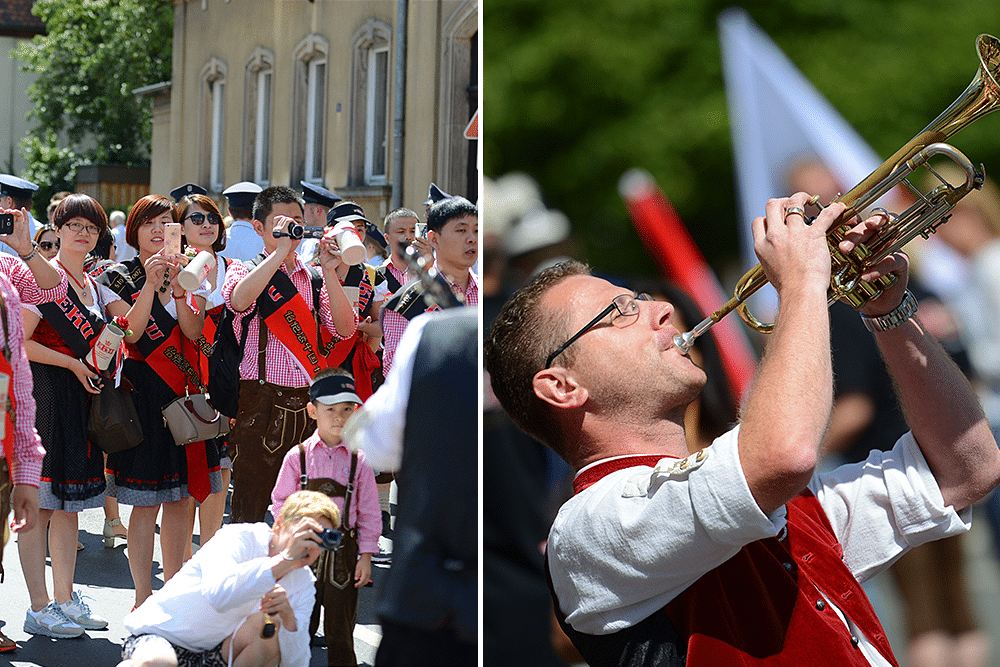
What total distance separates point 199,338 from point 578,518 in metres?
0.88

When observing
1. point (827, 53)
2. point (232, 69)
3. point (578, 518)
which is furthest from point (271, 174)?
point (827, 53)

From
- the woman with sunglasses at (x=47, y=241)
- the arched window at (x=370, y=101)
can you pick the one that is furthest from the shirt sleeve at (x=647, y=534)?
the woman with sunglasses at (x=47, y=241)

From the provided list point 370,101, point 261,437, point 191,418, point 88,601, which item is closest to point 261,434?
point 261,437

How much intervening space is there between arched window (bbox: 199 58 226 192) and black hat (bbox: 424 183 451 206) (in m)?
0.48

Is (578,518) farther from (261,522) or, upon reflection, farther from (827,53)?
(827,53)

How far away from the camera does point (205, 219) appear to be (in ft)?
6.95

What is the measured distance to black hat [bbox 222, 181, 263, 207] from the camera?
2.06 meters

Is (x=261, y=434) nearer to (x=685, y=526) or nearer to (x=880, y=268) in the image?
(x=685, y=526)

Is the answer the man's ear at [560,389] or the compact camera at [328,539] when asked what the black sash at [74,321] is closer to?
the compact camera at [328,539]

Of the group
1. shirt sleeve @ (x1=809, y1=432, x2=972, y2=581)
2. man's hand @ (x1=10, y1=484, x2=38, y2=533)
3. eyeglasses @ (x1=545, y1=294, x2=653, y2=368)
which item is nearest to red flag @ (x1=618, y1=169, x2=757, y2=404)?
shirt sleeve @ (x1=809, y1=432, x2=972, y2=581)

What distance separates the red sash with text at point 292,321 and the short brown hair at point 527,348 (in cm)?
33

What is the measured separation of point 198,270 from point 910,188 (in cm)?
134

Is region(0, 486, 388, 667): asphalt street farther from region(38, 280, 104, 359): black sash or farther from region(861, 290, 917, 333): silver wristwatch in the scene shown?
region(861, 290, 917, 333): silver wristwatch

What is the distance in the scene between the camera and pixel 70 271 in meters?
2.15
